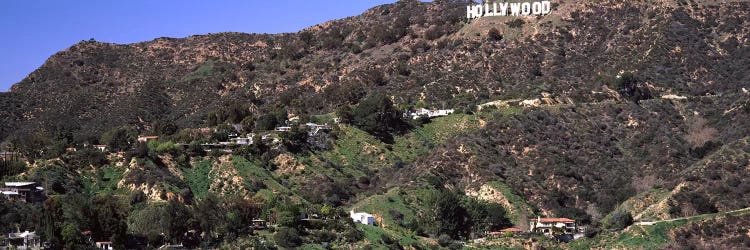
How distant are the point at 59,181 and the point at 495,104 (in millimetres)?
46676

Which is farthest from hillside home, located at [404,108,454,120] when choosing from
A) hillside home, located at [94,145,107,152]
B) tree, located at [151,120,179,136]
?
hillside home, located at [94,145,107,152]

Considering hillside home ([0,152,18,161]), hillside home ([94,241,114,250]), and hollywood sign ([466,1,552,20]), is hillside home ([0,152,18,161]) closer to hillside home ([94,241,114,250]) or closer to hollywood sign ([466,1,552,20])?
hillside home ([94,241,114,250])

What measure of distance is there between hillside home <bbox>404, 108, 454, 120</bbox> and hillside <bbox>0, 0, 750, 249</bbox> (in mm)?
1678

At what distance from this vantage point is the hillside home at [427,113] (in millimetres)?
135750

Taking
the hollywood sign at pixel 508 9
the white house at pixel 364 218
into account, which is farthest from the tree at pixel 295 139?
the hollywood sign at pixel 508 9

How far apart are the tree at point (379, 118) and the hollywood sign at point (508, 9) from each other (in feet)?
102

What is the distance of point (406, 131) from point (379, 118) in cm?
318

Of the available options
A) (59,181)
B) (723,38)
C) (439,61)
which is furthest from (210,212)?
(723,38)

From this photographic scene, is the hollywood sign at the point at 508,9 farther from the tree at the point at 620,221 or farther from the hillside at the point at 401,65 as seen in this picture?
the tree at the point at 620,221

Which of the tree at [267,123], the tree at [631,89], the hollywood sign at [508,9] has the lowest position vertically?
the tree at [267,123]

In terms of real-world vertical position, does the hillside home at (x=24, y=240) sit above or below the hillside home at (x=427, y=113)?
below

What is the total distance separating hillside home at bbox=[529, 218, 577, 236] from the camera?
353 feet

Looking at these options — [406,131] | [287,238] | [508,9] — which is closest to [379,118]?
[406,131]

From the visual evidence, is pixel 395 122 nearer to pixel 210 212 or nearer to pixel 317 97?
pixel 317 97
